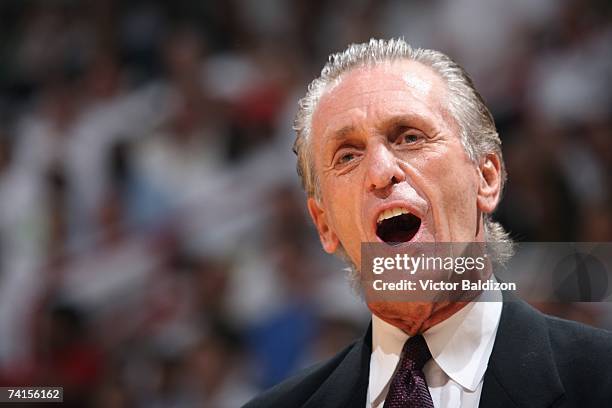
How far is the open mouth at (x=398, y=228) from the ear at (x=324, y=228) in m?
0.15

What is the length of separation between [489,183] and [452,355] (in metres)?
0.38

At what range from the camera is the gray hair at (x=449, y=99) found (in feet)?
6.28

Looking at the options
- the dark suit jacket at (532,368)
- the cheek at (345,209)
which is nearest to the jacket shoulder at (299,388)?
the dark suit jacket at (532,368)

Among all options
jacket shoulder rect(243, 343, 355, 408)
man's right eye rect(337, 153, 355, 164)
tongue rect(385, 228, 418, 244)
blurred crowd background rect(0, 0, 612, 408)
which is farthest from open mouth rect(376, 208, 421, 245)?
blurred crowd background rect(0, 0, 612, 408)

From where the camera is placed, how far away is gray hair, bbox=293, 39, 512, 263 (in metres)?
1.91

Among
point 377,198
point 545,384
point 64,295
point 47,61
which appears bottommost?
point 545,384

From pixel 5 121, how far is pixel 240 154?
1.41m

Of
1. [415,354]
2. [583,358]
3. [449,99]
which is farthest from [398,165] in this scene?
[583,358]

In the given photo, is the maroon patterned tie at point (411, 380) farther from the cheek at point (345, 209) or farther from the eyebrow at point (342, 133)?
the eyebrow at point (342, 133)

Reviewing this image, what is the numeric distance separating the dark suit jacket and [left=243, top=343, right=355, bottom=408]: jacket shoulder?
26 mm

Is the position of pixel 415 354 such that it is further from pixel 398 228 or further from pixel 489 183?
pixel 489 183

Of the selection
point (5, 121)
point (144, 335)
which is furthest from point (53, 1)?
point (144, 335)

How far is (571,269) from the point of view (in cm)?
184

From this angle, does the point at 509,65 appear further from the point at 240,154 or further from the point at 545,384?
the point at 545,384
